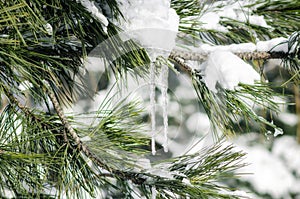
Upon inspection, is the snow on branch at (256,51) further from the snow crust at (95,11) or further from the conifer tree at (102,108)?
the snow crust at (95,11)

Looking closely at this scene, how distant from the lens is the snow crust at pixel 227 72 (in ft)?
2.53

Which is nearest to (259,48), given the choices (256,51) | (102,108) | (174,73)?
(256,51)

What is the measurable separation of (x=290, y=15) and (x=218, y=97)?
334 mm

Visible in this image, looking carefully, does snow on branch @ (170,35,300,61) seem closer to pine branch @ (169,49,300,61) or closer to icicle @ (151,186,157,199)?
pine branch @ (169,49,300,61)

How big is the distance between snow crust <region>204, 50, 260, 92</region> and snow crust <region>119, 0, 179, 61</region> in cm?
11

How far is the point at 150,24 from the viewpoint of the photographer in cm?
70

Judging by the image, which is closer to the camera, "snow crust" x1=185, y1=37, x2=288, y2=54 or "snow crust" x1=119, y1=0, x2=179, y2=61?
"snow crust" x1=119, y1=0, x2=179, y2=61

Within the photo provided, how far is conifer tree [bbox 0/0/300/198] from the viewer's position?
704 mm

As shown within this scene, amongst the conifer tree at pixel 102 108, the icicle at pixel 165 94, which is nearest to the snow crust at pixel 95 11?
the conifer tree at pixel 102 108

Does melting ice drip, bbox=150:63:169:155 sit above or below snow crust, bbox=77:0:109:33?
below

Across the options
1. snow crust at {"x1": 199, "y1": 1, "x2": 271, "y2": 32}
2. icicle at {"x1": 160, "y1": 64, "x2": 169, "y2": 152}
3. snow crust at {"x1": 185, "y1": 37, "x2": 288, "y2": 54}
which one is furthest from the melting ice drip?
snow crust at {"x1": 199, "y1": 1, "x2": 271, "y2": 32}

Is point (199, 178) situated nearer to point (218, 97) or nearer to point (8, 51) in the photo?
point (218, 97)

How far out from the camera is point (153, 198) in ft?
2.28

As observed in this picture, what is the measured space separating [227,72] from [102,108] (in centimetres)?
20
